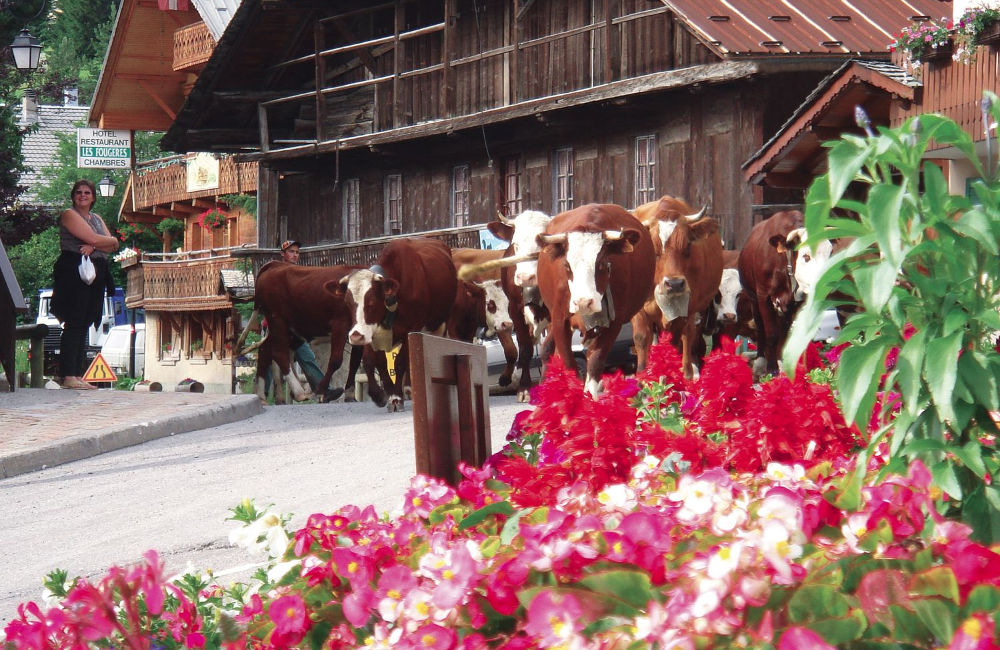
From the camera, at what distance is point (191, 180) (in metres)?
51.2

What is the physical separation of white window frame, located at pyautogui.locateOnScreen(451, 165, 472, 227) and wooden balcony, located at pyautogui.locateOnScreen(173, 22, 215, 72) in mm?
13182

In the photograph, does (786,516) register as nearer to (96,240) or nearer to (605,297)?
(605,297)

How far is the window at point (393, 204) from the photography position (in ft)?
111

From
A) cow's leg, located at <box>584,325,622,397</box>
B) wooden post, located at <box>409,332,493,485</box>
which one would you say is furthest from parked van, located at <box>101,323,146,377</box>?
wooden post, located at <box>409,332,493,485</box>

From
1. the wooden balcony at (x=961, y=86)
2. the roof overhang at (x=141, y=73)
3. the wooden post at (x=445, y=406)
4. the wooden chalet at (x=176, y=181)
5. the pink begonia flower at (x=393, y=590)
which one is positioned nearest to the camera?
the pink begonia flower at (x=393, y=590)

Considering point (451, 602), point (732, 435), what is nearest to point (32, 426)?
point (732, 435)

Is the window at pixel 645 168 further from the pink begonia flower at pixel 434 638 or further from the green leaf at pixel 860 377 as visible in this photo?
the pink begonia flower at pixel 434 638

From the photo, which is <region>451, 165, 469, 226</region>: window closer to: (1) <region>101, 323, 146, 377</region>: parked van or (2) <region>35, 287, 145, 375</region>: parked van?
(2) <region>35, 287, 145, 375</region>: parked van

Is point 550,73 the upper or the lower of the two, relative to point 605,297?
upper

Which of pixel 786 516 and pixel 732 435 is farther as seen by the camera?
pixel 732 435

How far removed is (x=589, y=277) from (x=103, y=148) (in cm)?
3900

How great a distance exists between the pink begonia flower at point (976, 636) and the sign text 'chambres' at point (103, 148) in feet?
156

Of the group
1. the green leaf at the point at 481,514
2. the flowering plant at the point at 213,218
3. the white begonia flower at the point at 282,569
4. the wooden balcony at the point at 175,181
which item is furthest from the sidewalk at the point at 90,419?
the flowering plant at the point at 213,218

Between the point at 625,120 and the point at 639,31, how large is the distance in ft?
4.97
